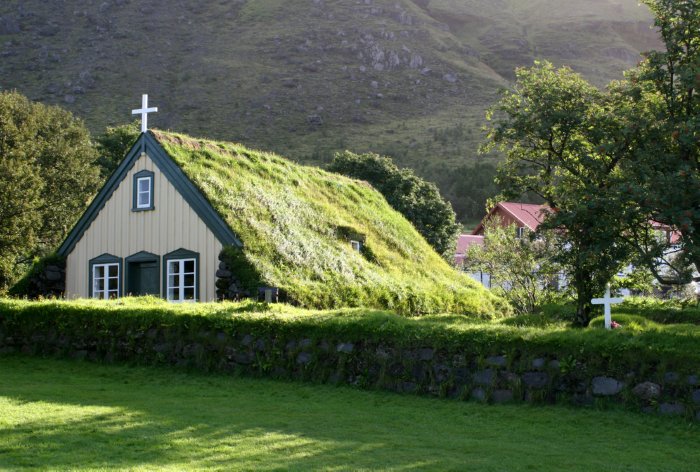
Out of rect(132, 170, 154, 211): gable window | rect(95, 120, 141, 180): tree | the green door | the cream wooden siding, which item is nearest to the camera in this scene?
the cream wooden siding

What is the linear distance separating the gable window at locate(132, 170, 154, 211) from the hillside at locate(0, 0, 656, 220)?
62.1m

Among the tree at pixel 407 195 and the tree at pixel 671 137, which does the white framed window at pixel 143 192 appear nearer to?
the tree at pixel 671 137

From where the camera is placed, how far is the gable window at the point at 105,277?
24.7 m

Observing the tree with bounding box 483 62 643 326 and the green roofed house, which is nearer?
the tree with bounding box 483 62 643 326

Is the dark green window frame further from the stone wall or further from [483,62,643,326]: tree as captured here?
[483,62,643,326]: tree

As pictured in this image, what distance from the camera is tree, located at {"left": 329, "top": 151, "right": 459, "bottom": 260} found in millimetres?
52594

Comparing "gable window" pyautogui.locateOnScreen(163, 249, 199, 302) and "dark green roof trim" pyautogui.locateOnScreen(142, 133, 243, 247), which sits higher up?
"dark green roof trim" pyautogui.locateOnScreen(142, 133, 243, 247)

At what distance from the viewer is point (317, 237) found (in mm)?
25922

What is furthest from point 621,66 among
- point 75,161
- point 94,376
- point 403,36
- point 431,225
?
point 94,376

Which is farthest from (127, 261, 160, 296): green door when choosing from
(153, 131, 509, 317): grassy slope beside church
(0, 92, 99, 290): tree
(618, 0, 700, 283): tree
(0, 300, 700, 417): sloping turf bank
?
(0, 92, 99, 290): tree

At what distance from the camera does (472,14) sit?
189 metres

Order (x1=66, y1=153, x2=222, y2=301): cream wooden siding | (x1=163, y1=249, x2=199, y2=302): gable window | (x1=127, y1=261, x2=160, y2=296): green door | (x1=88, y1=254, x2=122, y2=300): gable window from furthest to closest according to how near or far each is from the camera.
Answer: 1. (x1=88, y1=254, x2=122, y2=300): gable window
2. (x1=127, y1=261, x2=160, y2=296): green door
3. (x1=163, y1=249, x2=199, y2=302): gable window
4. (x1=66, y1=153, x2=222, y2=301): cream wooden siding

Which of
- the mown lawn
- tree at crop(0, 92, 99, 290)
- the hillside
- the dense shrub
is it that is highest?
the hillside

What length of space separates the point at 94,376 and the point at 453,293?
16.6m
